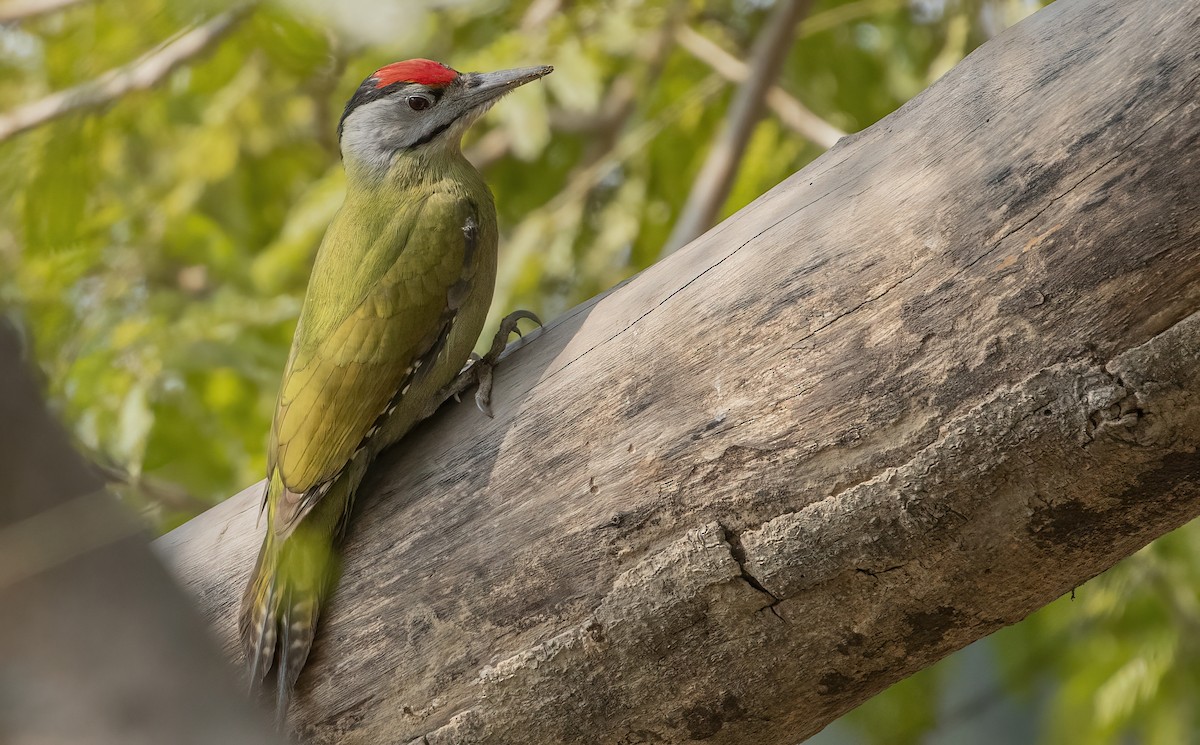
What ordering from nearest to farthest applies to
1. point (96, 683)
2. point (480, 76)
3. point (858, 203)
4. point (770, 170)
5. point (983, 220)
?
1. point (96, 683)
2. point (983, 220)
3. point (858, 203)
4. point (480, 76)
5. point (770, 170)

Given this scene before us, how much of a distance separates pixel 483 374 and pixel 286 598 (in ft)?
2.32

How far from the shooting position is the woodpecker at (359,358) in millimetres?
2703

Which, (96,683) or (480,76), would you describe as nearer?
(96,683)

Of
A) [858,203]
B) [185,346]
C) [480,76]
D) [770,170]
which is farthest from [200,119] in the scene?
[858,203]

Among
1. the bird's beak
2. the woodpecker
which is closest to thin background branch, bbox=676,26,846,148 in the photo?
the bird's beak

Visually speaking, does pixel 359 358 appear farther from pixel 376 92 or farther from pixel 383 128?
pixel 376 92

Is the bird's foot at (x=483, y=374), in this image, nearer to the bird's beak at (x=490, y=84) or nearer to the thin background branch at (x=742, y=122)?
the bird's beak at (x=490, y=84)

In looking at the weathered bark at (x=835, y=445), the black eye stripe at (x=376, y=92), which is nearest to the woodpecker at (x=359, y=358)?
the weathered bark at (x=835, y=445)

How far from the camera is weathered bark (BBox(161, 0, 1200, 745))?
6.38ft

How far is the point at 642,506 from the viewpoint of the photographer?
7.64 ft

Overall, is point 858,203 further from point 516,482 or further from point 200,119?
point 200,119

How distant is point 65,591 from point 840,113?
15.1ft

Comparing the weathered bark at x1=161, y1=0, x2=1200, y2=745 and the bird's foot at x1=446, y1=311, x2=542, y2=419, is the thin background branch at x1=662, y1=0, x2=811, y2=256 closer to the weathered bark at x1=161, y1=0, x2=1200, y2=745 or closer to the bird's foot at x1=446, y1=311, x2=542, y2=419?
the bird's foot at x1=446, y1=311, x2=542, y2=419

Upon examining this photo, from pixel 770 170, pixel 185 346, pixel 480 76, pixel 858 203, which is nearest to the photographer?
pixel 858 203
